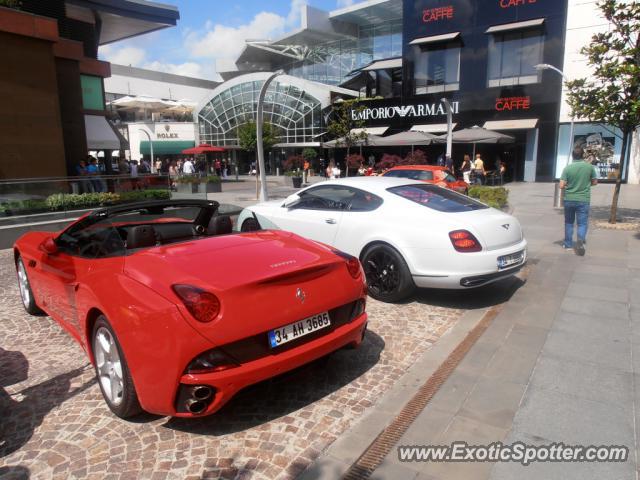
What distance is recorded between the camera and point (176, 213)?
191 inches

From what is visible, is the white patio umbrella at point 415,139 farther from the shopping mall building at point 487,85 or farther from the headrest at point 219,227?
the headrest at point 219,227

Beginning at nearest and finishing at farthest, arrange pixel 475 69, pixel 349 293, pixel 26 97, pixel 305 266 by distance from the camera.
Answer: pixel 305 266
pixel 349 293
pixel 26 97
pixel 475 69

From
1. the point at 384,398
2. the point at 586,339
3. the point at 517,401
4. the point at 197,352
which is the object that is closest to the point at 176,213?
the point at 197,352

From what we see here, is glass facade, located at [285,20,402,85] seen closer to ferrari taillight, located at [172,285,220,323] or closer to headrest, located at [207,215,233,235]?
headrest, located at [207,215,233,235]

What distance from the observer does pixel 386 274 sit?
18.0ft

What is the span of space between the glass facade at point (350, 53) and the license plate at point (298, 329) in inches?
1761

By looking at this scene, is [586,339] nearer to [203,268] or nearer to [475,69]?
[203,268]

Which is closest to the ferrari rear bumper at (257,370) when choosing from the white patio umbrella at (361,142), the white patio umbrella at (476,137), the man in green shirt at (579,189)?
the man in green shirt at (579,189)

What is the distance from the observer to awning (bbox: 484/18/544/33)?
83.6 ft

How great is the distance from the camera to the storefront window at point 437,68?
28812mm

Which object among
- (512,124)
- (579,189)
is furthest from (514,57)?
(579,189)

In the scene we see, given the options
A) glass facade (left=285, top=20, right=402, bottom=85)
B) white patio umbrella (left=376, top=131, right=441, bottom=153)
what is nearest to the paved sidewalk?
white patio umbrella (left=376, top=131, right=441, bottom=153)

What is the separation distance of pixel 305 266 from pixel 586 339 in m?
2.95

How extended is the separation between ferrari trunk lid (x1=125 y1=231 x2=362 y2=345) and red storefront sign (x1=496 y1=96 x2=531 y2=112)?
26979 mm
